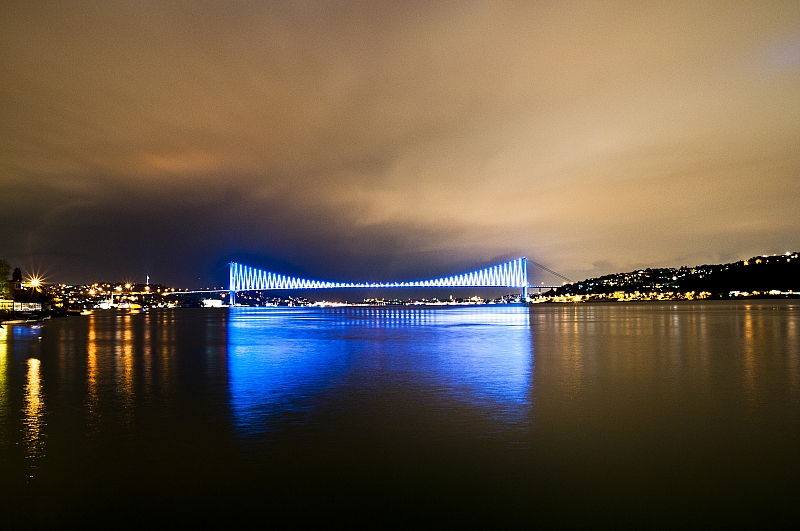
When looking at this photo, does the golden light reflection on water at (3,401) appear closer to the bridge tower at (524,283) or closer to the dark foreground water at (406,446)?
the dark foreground water at (406,446)

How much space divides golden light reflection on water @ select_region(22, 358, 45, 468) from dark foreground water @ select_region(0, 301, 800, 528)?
56 mm

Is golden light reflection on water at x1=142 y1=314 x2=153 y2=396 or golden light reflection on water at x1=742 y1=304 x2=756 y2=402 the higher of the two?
golden light reflection on water at x1=142 y1=314 x2=153 y2=396

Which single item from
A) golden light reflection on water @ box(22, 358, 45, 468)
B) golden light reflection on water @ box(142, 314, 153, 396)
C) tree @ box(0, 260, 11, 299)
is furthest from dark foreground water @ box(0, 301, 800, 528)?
tree @ box(0, 260, 11, 299)

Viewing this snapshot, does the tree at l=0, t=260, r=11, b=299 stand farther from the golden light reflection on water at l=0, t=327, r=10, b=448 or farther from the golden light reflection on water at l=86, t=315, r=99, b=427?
the golden light reflection on water at l=0, t=327, r=10, b=448

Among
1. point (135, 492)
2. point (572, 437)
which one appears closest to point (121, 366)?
point (135, 492)

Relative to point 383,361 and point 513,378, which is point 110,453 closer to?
point 513,378

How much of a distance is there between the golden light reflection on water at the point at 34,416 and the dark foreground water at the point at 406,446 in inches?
2.2

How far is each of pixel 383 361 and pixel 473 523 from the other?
1376 centimetres

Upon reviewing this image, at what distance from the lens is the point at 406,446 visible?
8172 mm

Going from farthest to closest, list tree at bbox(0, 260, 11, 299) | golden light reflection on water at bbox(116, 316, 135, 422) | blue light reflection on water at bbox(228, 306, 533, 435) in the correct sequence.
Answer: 1. tree at bbox(0, 260, 11, 299)
2. golden light reflection on water at bbox(116, 316, 135, 422)
3. blue light reflection on water at bbox(228, 306, 533, 435)

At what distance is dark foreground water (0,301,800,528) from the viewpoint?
596 centimetres

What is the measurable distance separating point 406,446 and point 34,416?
710cm

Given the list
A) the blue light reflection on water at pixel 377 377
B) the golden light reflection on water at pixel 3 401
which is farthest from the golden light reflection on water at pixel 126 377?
the blue light reflection on water at pixel 377 377

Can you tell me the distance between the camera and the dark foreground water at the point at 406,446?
5.96 m
